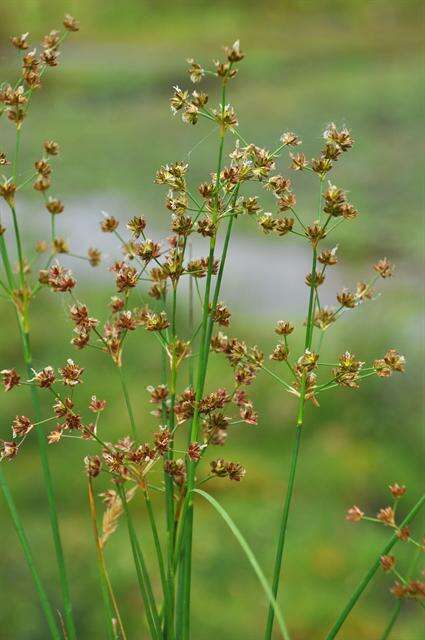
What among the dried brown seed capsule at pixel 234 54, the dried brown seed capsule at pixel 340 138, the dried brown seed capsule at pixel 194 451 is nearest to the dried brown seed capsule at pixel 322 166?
the dried brown seed capsule at pixel 340 138

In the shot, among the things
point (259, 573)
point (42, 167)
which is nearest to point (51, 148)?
point (42, 167)

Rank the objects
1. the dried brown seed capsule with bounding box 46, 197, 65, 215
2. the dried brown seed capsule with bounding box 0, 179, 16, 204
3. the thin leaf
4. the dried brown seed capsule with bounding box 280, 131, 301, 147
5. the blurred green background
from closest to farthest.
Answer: the thin leaf
the dried brown seed capsule with bounding box 280, 131, 301, 147
the dried brown seed capsule with bounding box 0, 179, 16, 204
the dried brown seed capsule with bounding box 46, 197, 65, 215
the blurred green background

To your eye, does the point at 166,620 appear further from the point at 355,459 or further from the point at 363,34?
the point at 363,34

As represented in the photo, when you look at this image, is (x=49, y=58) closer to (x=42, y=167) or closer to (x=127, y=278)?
(x=42, y=167)

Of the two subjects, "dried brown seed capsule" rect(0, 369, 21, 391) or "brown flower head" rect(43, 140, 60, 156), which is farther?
"brown flower head" rect(43, 140, 60, 156)

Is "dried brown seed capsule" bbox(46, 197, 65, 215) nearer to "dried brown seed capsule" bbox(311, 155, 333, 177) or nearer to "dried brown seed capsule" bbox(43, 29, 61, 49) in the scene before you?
"dried brown seed capsule" bbox(43, 29, 61, 49)

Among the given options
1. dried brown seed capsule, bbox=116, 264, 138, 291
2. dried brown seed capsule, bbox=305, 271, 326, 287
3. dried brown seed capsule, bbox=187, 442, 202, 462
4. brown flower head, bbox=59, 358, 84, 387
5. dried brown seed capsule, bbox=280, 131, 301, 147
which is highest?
dried brown seed capsule, bbox=280, 131, 301, 147

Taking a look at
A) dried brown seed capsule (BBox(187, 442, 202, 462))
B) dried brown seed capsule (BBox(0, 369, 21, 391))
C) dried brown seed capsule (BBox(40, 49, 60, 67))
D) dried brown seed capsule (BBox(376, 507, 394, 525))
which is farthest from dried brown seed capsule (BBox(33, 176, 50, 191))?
dried brown seed capsule (BBox(376, 507, 394, 525))

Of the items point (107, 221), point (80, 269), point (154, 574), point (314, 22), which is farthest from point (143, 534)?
point (314, 22)
